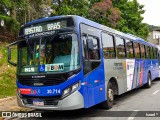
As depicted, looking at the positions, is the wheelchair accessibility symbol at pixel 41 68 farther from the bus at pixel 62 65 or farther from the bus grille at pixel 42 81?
the bus grille at pixel 42 81

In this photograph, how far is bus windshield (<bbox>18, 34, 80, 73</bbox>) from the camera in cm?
716

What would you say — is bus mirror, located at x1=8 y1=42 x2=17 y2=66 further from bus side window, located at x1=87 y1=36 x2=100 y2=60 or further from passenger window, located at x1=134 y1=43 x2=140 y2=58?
passenger window, located at x1=134 y1=43 x2=140 y2=58

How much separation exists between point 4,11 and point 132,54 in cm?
1270

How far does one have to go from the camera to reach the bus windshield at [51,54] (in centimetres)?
716

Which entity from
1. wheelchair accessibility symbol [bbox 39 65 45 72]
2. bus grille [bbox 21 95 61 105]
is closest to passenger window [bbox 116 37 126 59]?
wheelchair accessibility symbol [bbox 39 65 45 72]

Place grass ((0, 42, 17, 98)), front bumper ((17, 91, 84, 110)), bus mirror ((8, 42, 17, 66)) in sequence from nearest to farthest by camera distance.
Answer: front bumper ((17, 91, 84, 110)), bus mirror ((8, 42, 17, 66)), grass ((0, 42, 17, 98))

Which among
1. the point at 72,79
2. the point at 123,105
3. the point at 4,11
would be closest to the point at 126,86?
the point at 123,105

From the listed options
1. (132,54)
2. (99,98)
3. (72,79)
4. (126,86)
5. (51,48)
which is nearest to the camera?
(72,79)

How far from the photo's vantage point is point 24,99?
7750 millimetres

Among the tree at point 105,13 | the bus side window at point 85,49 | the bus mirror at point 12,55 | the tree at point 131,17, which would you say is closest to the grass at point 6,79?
the bus mirror at point 12,55

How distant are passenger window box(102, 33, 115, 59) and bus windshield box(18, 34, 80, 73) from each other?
6.32 feet

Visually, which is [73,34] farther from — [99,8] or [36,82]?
[99,8]

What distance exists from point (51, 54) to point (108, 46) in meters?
2.67

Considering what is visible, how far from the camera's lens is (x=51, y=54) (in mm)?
7488
